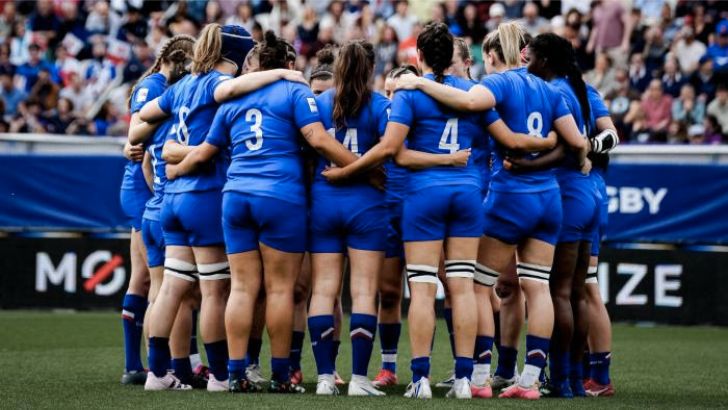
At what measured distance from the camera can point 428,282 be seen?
845 centimetres

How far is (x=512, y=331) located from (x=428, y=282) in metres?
1.04

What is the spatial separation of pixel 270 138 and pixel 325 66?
4.30 ft

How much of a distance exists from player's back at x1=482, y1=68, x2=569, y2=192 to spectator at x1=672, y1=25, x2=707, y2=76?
34.7 ft

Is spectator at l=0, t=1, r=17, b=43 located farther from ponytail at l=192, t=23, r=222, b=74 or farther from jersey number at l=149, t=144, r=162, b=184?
ponytail at l=192, t=23, r=222, b=74

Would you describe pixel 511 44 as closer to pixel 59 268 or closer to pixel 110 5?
pixel 59 268

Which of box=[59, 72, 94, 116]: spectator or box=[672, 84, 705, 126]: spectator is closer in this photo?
box=[672, 84, 705, 126]: spectator

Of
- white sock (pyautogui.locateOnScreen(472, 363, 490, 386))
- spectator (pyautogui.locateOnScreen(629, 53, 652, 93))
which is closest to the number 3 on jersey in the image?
white sock (pyautogui.locateOnScreen(472, 363, 490, 386))

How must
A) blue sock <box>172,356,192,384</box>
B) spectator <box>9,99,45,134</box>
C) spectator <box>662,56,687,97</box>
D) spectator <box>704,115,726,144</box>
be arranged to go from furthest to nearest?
spectator <box>9,99,45,134</box> < spectator <box>662,56,687,97</box> < spectator <box>704,115,726,144</box> < blue sock <box>172,356,192,384</box>

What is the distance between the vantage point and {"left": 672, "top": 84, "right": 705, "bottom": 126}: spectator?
17516mm

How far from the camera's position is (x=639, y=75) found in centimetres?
1880

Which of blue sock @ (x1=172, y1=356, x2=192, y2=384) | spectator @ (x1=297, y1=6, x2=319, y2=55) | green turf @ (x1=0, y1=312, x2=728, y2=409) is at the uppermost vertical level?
spectator @ (x1=297, y1=6, x2=319, y2=55)

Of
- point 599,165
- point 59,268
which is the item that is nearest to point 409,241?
point 599,165

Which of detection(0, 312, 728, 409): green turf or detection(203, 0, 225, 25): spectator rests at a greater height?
detection(203, 0, 225, 25): spectator

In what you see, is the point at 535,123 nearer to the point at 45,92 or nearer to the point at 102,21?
the point at 45,92
